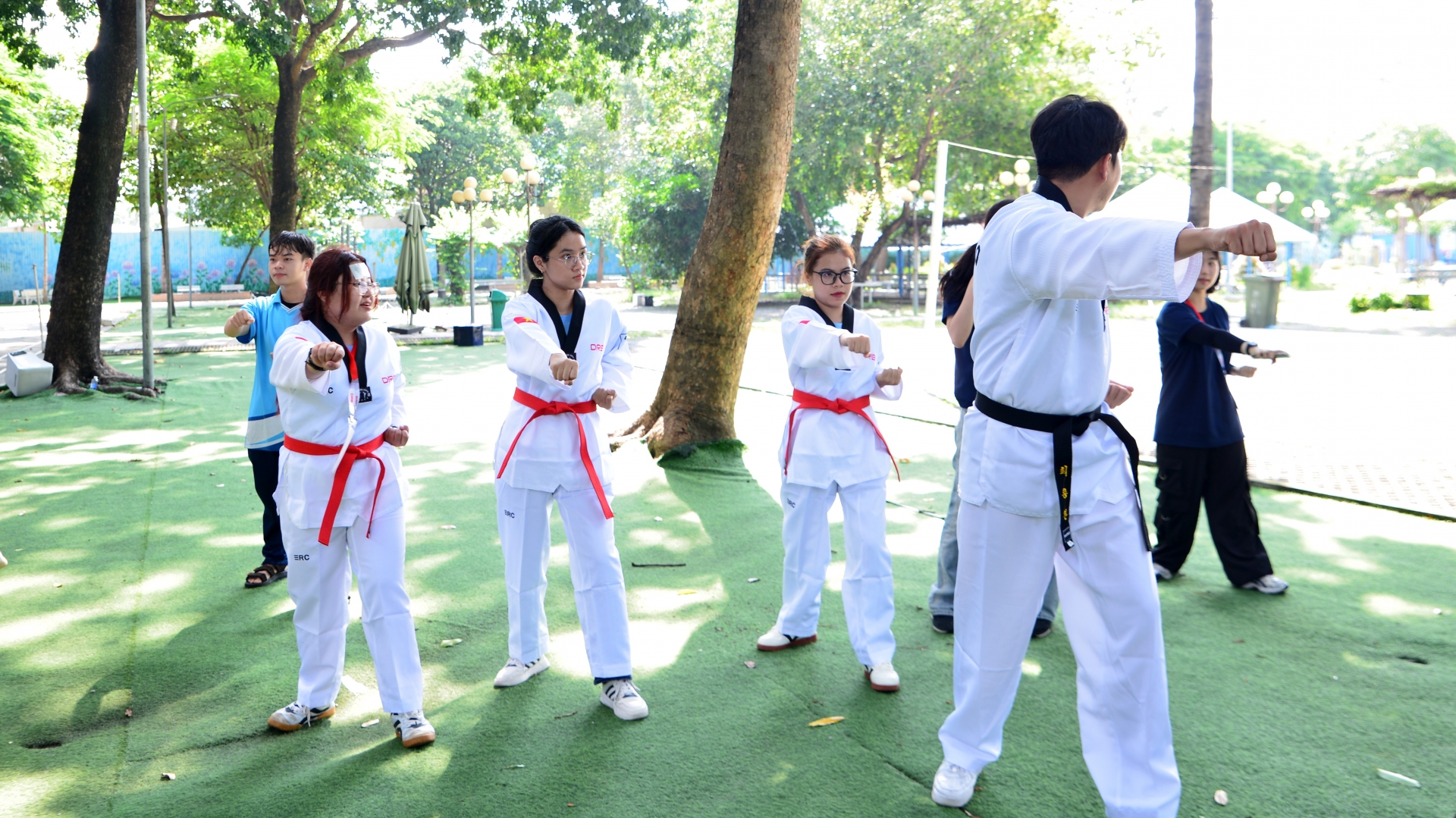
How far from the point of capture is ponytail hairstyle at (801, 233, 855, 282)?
12.8 ft

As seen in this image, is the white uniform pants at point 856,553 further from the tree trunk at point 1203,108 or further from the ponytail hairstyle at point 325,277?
the tree trunk at point 1203,108

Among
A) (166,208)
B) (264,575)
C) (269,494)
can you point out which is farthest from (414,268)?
(264,575)

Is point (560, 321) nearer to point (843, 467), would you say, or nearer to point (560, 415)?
point (560, 415)

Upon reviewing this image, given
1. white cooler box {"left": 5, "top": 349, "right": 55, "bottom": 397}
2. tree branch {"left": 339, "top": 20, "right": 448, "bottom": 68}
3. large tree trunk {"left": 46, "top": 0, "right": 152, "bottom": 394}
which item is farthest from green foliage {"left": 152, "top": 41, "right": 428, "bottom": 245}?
white cooler box {"left": 5, "top": 349, "right": 55, "bottom": 397}

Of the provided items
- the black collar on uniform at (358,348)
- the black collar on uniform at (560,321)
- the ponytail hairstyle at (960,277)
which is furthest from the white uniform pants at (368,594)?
the ponytail hairstyle at (960,277)

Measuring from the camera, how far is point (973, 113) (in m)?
27.8

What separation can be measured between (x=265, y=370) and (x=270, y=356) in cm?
7

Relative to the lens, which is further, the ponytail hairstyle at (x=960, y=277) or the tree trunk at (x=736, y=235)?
the tree trunk at (x=736, y=235)

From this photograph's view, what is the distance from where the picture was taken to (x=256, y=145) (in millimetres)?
27438

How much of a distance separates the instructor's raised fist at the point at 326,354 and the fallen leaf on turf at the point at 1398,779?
326 cm

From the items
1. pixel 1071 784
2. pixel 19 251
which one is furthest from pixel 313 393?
pixel 19 251

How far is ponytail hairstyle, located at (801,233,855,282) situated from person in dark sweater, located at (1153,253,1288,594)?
1756mm

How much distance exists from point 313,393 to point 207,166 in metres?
28.5

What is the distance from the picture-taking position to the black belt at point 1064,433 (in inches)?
103
